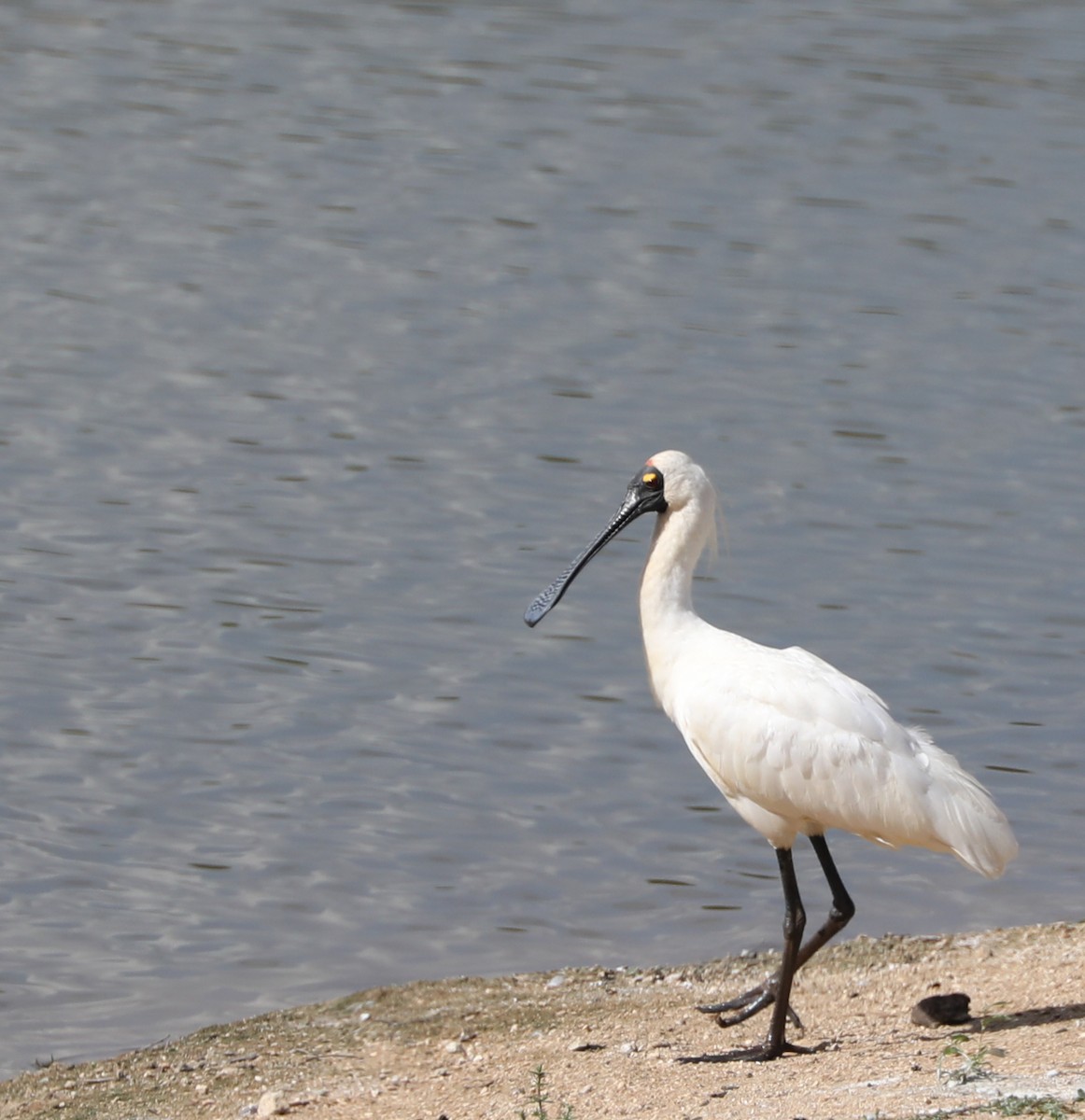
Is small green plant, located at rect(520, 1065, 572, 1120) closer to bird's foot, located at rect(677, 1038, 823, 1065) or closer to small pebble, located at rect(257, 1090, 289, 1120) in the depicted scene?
bird's foot, located at rect(677, 1038, 823, 1065)

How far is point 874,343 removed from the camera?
16719 millimetres

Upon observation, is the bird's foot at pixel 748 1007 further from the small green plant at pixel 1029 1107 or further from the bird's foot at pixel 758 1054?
the small green plant at pixel 1029 1107

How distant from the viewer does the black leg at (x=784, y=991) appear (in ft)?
24.5

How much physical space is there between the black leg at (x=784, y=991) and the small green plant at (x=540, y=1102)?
0.54 m

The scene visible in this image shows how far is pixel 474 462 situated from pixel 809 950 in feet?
22.5

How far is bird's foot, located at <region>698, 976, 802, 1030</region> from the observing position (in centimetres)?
786

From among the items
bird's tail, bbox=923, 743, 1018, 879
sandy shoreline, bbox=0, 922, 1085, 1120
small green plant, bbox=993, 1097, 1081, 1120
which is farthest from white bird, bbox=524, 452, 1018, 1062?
A: small green plant, bbox=993, 1097, 1081, 1120

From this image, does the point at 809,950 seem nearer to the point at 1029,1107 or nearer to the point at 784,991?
the point at 784,991

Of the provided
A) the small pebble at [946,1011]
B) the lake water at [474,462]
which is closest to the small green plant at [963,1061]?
the small pebble at [946,1011]

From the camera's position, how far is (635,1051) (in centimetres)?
763

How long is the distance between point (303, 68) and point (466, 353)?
7.94 meters

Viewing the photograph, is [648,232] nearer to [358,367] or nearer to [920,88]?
[358,367]

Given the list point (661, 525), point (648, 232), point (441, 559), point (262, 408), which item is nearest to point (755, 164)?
point (648, 232)

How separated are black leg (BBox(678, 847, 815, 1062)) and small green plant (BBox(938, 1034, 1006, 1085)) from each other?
21.7 inches
